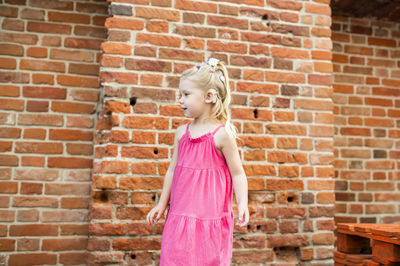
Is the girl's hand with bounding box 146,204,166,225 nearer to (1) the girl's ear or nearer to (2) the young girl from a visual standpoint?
(2) the young girl

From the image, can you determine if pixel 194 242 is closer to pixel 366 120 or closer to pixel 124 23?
pixel 124 23

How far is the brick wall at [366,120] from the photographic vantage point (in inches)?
117

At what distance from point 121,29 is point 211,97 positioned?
88 cm

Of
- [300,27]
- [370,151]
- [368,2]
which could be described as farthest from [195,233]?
[368,2]

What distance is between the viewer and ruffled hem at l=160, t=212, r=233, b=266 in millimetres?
1574

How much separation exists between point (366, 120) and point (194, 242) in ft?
7.08

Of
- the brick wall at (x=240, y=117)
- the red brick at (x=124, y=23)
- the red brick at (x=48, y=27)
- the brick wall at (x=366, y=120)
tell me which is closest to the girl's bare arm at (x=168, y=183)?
the brick wall at (x=240, y=117)

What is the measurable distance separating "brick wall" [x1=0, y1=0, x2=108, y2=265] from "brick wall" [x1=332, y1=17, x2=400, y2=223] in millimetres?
2007

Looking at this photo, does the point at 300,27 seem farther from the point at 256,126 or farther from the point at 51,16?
the point at 51,16

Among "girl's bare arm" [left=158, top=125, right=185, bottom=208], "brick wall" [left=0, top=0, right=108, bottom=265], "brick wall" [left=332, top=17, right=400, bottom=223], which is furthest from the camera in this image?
"brick wall" [left=332, top=17, right=400, bottom=223]

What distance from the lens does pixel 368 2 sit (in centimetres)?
296

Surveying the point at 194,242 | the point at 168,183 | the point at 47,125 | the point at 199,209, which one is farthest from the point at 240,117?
the point at 47,125

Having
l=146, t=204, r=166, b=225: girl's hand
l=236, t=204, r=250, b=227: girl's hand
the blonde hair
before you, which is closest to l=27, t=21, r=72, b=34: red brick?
the blonde hair

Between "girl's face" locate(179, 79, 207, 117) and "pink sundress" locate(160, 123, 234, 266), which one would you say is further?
"girl's face" locate(179, 79, 207, 117)
